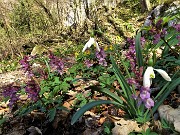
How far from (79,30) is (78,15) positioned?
21.1 inches

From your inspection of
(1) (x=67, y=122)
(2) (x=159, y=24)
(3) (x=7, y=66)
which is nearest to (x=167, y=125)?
(2) (x=159, y=24)

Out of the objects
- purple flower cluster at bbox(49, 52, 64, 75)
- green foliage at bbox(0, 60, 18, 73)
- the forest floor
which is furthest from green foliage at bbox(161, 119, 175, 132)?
green foliage at bbox(0, 60, 18, 73)

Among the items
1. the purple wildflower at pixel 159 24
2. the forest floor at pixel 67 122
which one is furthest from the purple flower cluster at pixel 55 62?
the purple wildflower at pixel 159 24

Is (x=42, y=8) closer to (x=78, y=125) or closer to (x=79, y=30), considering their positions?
(x=79, y=30)

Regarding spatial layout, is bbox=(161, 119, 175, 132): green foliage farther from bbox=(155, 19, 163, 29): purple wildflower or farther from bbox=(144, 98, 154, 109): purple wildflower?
bbox=(155, 19, 163, 29): purple wildflower

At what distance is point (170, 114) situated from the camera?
6.20ft

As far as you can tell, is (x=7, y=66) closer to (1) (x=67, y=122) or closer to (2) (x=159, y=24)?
(1) (x=67, y=122)

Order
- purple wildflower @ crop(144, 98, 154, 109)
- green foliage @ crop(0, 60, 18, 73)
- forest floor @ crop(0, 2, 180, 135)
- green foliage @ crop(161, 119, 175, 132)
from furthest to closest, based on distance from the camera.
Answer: green foliage @ crop(0, 60, 18, 73)
forest floor @ crop(0, 2, 180, 135)
green foliage @ crop(161, 119, 175, 132)
purple wildflower @ crop(144, 98, 154, 109)

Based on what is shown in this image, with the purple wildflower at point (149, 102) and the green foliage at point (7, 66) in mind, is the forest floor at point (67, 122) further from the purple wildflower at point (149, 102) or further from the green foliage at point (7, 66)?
the green foliage at point (7, 66)

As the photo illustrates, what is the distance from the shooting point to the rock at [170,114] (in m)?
1.76

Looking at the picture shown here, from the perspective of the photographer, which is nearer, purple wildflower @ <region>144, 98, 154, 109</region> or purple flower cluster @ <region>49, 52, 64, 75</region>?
purple wildflower @ <region>144, 98, 154, 109</region>

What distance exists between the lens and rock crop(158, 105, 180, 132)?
5.79 ft

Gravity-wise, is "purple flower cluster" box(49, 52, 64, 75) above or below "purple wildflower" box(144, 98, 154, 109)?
above

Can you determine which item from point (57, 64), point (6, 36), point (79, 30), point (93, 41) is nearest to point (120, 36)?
point (79, 30)
